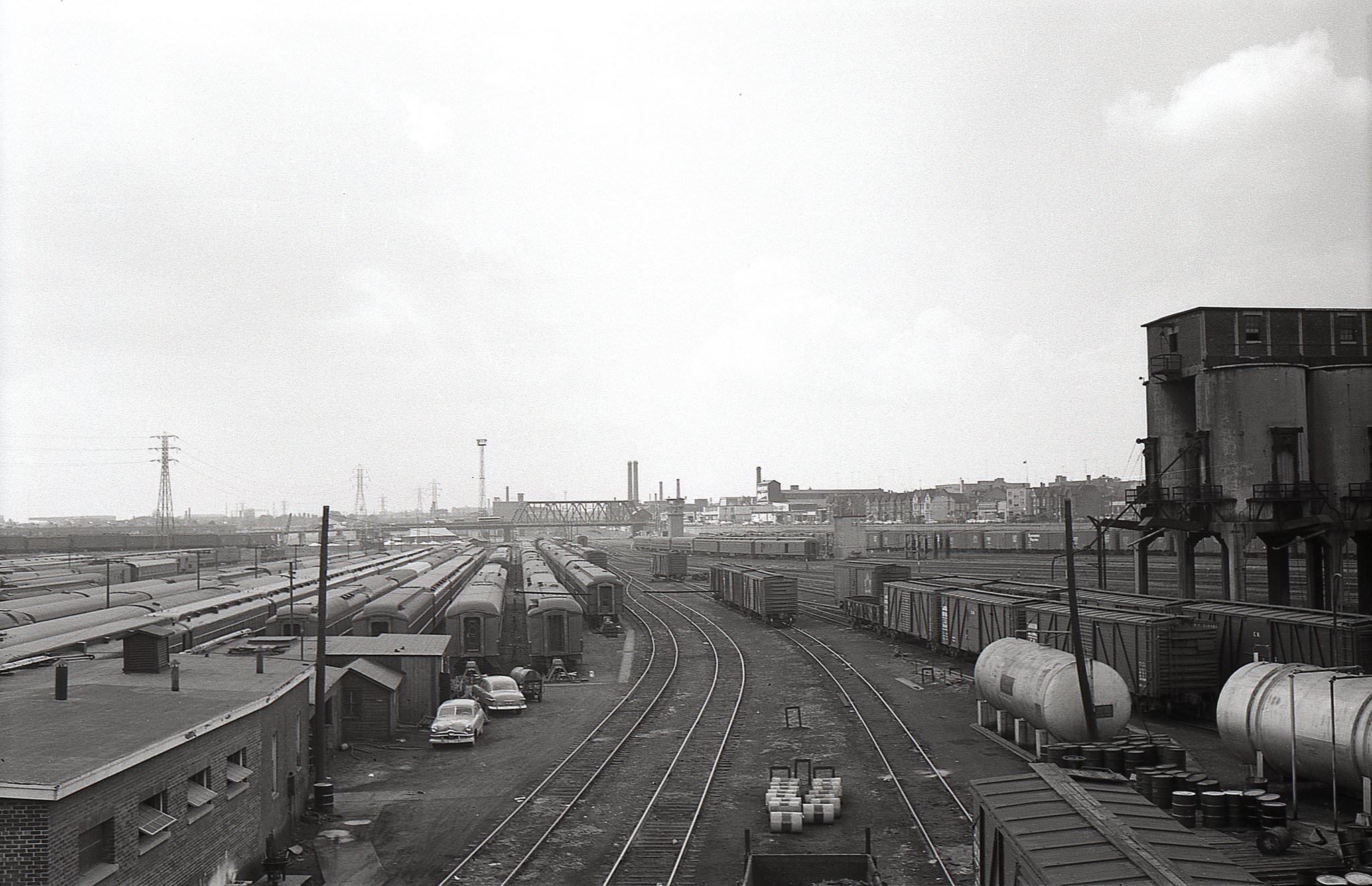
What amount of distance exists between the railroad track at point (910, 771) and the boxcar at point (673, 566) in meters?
53.8

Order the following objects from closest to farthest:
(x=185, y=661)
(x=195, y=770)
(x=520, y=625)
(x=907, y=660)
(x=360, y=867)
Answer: (x=195, y=770) < (x=360, y=867) < (x=185, y=661) < (x=907, y=660) < (x=520, y=625)

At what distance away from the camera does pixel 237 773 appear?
16.8 meters

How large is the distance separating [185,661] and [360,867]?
9.20 m

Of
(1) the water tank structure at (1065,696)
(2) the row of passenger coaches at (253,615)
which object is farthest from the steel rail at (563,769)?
(1) the water tank structure at (1065,696)

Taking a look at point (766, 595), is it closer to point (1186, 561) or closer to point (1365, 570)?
point (1186, 561)

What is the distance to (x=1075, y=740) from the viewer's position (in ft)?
72.2

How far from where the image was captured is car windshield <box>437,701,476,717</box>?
27.9m

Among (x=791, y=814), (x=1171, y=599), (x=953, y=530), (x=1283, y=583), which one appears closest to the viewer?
(x=791, y=814)

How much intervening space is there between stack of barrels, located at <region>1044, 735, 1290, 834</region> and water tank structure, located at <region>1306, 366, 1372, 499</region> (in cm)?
2189

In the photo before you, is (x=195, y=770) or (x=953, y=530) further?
(x=953, y=530)

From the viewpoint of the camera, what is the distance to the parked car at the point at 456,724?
1063 inches

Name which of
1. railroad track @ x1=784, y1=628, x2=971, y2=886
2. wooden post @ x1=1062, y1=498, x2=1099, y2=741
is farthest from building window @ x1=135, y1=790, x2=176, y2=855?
wooden post @ x1=1062, y1=498, x2=1099, y2=741

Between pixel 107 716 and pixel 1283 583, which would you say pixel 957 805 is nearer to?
pixel 107 716

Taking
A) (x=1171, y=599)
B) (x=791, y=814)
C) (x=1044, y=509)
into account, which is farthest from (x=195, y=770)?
(x=1044, y=509)
